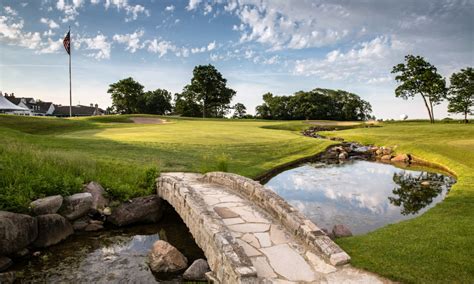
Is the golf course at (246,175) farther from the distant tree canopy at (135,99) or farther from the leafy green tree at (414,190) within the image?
the distant tree canopy at (135,99)

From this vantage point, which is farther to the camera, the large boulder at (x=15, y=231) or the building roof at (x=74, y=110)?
Result: the building roof at (x=74, y=110)

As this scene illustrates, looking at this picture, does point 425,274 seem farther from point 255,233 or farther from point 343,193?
point 343,193

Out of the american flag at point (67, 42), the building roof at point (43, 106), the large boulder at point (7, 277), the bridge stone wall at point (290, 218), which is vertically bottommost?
the large boulder at point (7, 277)

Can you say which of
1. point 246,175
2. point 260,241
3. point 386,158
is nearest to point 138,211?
point 260,241

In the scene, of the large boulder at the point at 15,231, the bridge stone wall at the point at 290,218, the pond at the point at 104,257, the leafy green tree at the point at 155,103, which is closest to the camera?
the bridge stone wall at the point at 290,218

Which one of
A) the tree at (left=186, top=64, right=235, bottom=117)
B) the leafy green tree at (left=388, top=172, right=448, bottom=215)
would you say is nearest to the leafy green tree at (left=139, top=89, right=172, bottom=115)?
the tree at (left=186, top=64, right=235, bottom=117)

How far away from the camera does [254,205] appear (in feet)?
33.9

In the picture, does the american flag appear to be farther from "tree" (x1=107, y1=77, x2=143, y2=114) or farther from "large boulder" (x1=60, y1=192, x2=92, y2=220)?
"tree" (x1=107, y1=77, x2=143, y2=114)

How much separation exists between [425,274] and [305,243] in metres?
2.55

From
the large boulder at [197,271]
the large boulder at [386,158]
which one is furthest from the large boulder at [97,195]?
the large boulder at [386,158]

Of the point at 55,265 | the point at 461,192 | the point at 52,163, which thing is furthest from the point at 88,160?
the point at 461,192

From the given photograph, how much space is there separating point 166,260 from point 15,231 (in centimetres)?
454

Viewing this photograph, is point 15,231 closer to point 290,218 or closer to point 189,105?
point 290,218

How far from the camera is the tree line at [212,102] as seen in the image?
78.8m
